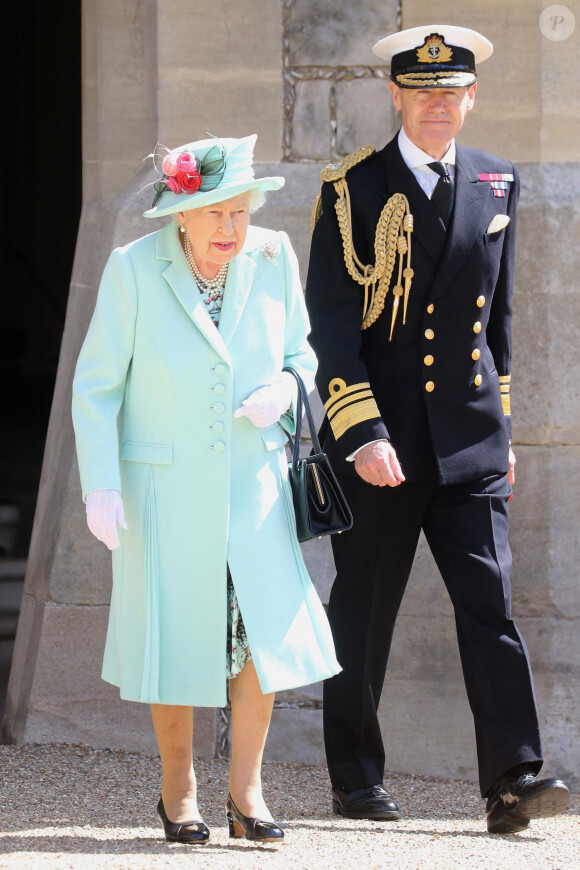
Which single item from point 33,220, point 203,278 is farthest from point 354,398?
point 33,220

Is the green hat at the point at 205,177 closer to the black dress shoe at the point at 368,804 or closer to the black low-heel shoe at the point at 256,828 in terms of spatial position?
the black low-heel shoe at the point at 256,828

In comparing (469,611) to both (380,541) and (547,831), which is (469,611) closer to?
(380,541)

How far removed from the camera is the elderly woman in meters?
3.70

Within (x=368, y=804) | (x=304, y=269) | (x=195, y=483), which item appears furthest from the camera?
(x=304, y=269)

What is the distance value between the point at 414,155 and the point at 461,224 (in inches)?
8.9

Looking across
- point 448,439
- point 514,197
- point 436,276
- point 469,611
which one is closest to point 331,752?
point 469,611

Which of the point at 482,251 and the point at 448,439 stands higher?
the point at 482,251

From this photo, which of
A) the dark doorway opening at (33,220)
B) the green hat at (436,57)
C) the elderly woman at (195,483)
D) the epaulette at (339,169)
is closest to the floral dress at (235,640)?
the elderly woman at (195,483)

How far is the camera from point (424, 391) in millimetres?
4066

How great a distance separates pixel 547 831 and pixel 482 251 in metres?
1.57

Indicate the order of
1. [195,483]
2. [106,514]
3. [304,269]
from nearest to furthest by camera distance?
[106,514] → [195,483] → [304,269]

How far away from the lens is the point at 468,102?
4105 millimetres

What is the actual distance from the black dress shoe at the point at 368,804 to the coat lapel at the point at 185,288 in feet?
4.20

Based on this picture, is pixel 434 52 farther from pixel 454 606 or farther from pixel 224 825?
pixel 224 825
